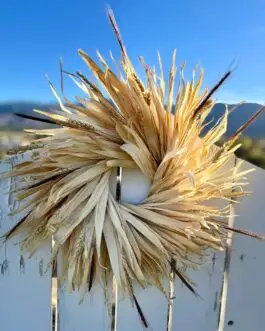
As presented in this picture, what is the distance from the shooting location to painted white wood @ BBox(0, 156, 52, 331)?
0.84m

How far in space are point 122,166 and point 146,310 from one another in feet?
0.98

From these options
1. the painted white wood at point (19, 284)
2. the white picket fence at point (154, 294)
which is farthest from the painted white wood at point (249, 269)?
the painted white wood at point (19, 284)

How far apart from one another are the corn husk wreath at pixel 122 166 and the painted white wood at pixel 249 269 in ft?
0.42

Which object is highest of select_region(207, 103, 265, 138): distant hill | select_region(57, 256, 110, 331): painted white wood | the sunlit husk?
select_region(207, 103, 265, 138): distant hill

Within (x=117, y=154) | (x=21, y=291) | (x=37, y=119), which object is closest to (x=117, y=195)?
(x=117, y=154)

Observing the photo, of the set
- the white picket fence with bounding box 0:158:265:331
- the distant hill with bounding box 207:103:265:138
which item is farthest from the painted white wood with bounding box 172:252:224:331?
the distant hill with bounding box 207:103:265:138

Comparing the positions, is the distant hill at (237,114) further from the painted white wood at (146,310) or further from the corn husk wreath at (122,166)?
the painted white wood at (146,310)

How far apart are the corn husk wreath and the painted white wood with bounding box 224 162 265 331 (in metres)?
0.13

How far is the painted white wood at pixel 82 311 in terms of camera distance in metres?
0.85

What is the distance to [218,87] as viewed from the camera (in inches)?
29.5

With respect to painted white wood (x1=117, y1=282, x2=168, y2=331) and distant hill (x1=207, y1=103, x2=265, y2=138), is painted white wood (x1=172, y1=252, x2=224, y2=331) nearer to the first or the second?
painted white wood (x1=117, y1=282, x2=168, y2=331)

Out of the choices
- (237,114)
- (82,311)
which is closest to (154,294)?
(82,311)

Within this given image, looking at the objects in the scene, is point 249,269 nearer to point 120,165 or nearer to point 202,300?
point 202,300

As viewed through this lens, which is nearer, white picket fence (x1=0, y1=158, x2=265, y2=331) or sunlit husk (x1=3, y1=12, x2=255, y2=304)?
sunlit husk (x1=3, y1=12, x2=255, y2=304)
